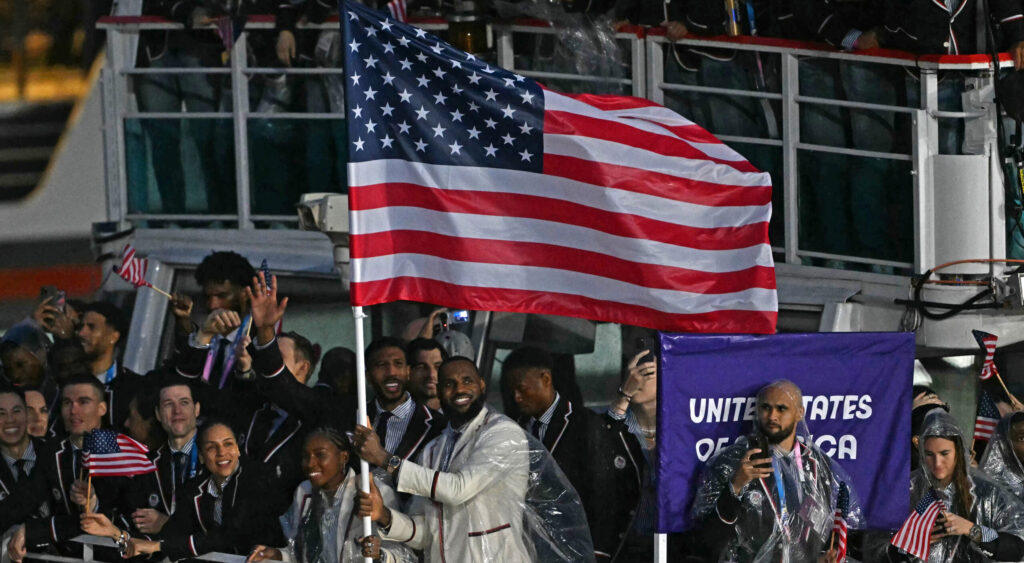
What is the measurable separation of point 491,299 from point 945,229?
104 inches

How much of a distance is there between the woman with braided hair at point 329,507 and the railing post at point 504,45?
13.2ft

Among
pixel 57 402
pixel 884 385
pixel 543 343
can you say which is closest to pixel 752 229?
pixel 884 385

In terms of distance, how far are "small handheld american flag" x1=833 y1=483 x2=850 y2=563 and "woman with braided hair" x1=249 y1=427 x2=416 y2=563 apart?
1.84 meters

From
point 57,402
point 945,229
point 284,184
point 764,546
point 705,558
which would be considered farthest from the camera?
point 284,184

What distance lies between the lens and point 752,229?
8062 millimetres

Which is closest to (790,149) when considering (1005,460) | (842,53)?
(842,53)

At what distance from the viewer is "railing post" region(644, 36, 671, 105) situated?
1085 centimetres

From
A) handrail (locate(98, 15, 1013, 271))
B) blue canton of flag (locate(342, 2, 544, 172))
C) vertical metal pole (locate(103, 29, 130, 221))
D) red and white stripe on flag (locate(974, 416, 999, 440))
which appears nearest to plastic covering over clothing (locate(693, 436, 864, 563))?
red and white stripe on flag (locate(974, 416, 999, 440))

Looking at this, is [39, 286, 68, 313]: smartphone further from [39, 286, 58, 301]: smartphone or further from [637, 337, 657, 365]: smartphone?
[637, 337, 657, 365]: smartphone

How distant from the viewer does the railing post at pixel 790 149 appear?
10086 mm

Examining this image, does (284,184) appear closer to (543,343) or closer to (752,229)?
(543,343)

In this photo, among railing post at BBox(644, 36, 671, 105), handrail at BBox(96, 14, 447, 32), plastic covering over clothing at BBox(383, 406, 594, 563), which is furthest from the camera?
handrail at BBox(96, 14, 447, 32)

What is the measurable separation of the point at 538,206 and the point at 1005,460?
8.07 feet

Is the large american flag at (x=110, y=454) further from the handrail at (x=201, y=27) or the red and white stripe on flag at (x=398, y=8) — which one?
the handrail at (x=201, y=27)
